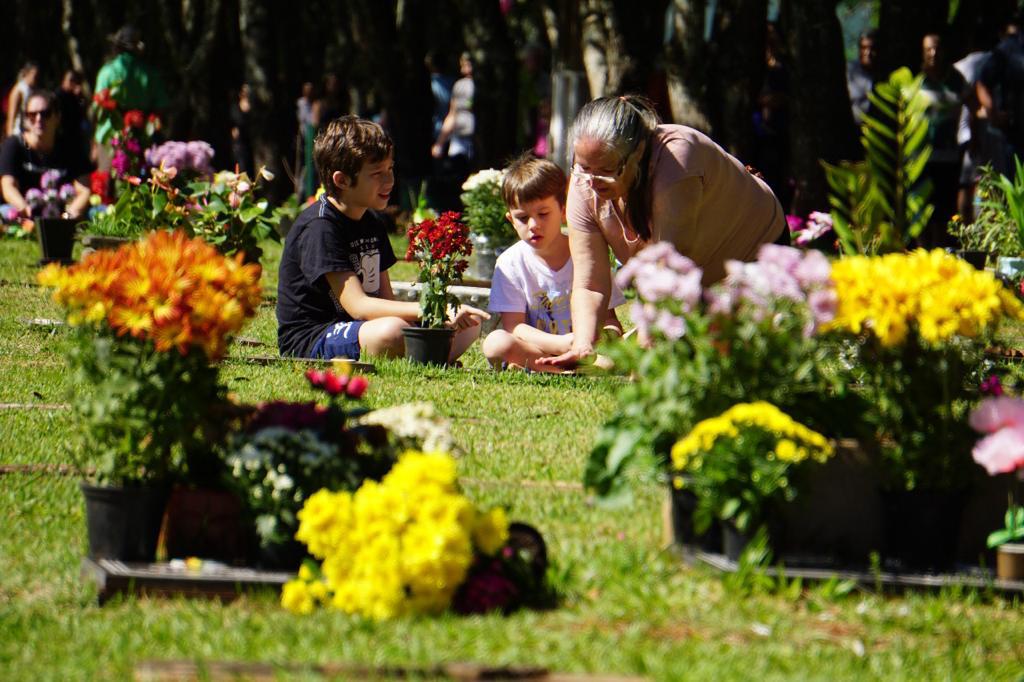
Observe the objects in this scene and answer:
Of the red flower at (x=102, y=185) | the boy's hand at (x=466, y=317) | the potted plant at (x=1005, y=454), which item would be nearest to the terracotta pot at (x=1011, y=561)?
the potted plant at (x=1005, y=454)

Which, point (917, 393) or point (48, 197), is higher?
point (48, 197)

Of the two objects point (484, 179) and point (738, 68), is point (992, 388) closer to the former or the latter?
point (484, 179)

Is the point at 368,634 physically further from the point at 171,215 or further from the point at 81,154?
the point at 81,154

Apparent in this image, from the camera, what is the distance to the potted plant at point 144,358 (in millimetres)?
3658

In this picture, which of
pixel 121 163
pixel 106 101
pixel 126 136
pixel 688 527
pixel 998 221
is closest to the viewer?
pixel 688 527

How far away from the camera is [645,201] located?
6066mm

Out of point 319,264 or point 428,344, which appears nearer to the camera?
point 319,264

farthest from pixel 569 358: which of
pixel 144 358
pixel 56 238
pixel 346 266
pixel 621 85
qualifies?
pixel 621 85

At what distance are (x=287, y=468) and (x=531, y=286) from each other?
11.9ft

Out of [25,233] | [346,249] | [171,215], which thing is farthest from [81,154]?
[346,249]

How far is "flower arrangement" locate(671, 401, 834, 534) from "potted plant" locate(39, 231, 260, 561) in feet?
3.96

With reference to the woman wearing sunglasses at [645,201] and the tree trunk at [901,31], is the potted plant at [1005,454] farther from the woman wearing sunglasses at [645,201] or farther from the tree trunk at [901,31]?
the tree trunk at [901,31]

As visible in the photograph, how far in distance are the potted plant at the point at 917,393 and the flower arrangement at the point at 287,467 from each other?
1.28 metres

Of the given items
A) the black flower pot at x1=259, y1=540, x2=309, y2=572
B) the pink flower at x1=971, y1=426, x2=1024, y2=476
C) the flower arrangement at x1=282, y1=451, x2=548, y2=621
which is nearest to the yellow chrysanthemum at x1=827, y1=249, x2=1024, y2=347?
the pink flower at x1=971, y1=426, x2=1024, y2=476
